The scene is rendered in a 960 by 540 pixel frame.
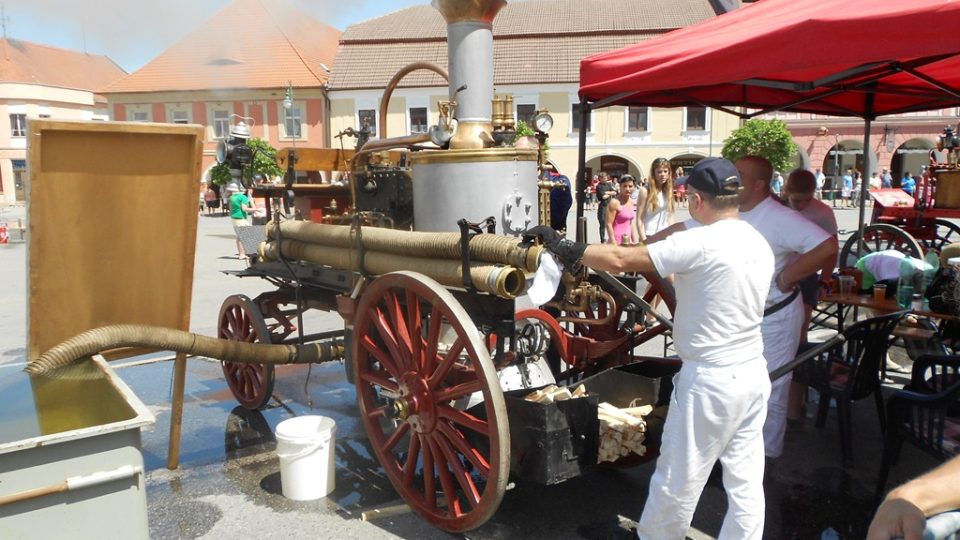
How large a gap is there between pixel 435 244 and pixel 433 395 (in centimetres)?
65

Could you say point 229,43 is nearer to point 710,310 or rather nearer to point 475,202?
point 475,202

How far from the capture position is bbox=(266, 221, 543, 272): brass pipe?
9.33 ft

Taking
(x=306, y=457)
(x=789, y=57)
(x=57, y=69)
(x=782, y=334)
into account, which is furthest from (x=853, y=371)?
(x=57, y=69)

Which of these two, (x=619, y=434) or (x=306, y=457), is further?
(x=306, y=457)

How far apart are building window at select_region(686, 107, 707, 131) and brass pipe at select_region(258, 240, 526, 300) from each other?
29738mm

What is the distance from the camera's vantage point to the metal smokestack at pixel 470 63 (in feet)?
12.4

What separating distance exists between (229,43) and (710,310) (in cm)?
644

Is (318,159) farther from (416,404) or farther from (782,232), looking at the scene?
(782,232)

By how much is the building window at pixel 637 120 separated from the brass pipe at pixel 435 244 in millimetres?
29924

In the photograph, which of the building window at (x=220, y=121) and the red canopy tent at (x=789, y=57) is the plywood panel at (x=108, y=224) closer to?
the red canopy tent at (x=789, y=57)

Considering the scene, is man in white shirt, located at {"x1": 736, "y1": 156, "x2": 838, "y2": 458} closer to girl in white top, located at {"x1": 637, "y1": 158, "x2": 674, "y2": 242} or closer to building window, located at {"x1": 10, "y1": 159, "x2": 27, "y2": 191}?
girl in white top, located at {"x1": 637, "y1": 158, "x2": 674, "y2": 242}

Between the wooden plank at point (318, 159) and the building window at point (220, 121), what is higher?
the building window at point (220, 121)

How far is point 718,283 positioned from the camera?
252 centimetres

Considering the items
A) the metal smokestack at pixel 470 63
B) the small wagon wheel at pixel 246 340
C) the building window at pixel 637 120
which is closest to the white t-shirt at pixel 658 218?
the metal smokestack at pixel 470 63
